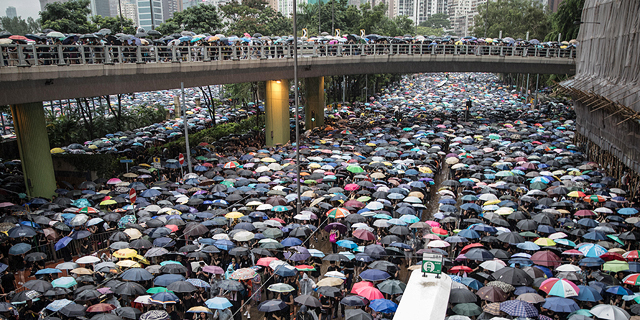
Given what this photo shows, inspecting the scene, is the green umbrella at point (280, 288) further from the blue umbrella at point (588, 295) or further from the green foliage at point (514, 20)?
the green foliage at point (514, 20)

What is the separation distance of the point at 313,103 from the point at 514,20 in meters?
64.7

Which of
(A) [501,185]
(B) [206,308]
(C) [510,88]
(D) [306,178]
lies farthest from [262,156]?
(C) [510,88]

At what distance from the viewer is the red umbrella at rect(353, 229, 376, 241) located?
15.3 metres

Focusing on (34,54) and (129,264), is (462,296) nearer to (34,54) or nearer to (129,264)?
(129,264)

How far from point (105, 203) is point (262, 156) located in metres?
9.74

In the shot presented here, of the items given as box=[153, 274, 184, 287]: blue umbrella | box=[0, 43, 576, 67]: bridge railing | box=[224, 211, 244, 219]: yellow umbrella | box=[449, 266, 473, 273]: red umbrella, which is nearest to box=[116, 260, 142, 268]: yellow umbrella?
box=[153, 274, 184, 287]: blue umbrella

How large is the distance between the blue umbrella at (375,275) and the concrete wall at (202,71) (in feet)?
49.0

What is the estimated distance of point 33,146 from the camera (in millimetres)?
21781

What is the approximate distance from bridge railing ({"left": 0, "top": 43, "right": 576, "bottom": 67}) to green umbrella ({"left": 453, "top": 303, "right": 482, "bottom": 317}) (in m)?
17.0

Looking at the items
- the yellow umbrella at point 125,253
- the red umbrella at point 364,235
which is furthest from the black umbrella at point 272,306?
the red umbrella at point 364,235

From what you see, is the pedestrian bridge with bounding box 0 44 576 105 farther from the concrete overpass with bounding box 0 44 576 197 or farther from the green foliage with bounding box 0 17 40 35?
the green foliage with bounding box 0 17 40 35

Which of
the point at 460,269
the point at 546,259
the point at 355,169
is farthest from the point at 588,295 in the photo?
the point at 355,169

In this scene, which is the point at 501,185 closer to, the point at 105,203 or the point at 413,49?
the point at 105,203

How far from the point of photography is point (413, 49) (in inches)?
1713
